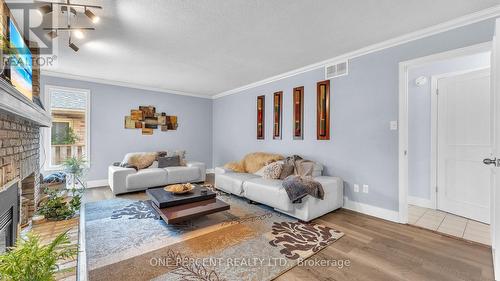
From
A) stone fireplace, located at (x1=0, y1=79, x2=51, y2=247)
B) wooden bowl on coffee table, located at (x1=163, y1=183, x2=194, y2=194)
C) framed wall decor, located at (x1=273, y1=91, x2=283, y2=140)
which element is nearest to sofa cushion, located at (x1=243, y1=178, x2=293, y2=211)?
wooden bowl on coffee table, located at (x1=163, y1=183, x2=194, y2=194)

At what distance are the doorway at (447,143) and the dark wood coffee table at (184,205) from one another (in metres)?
2.39

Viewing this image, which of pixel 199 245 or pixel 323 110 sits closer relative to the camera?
pixel 199 245

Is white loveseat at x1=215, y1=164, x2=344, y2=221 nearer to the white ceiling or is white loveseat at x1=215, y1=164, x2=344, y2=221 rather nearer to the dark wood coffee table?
the dark wood coffee table

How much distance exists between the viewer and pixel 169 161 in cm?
481

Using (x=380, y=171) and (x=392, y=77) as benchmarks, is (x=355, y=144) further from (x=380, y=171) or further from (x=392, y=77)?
(x=392, y=77)

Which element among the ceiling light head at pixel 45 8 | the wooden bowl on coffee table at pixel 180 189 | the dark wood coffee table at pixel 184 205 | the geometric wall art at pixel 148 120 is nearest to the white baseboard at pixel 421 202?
the dark wood coffee table at pixel 184 205

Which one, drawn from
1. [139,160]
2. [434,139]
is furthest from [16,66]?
[434,139]

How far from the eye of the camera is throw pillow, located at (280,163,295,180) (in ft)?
11.4

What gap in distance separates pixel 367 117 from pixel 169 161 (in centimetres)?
389

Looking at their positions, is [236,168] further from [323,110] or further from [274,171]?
[323,110]

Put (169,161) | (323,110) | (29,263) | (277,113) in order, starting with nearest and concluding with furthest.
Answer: (29,263) → (323,110) → (277,113) → (169,161)

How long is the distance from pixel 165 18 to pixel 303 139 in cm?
279

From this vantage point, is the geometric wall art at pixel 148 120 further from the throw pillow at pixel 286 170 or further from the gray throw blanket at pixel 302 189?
the gray throw blanket at pixel 302 189

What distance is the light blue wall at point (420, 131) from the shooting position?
3.35 m
